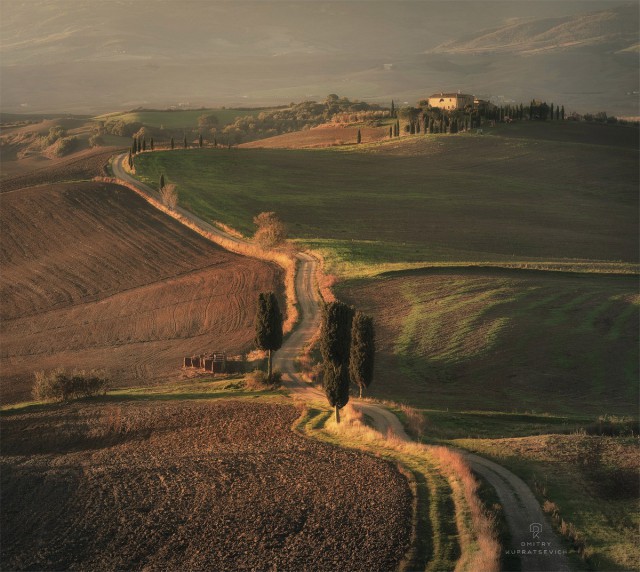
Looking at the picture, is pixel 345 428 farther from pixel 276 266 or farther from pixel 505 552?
pixel 276 266

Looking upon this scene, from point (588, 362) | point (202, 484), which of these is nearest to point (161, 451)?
point (202, 484)

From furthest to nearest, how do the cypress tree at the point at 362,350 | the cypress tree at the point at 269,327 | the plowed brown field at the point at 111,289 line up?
the plowed brown field at the point at 111,289, the cypress tree at the point at 269,327, the cypress tree at the point at 362,350

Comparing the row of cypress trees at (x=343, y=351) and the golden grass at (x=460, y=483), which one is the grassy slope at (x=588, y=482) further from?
the row of cypress trees at (x=343, y=351)

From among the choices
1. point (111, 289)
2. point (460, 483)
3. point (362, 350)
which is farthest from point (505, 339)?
point (111, 289)

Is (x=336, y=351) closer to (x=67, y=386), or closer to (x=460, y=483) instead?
(x=460, y=483)

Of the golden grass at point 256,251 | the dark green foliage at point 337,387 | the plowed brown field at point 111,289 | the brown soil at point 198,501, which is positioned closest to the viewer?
the brown soil at point 198,501

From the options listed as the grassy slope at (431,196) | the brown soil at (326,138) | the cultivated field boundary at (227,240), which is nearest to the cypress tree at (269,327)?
the cultivated field boundary at (227,240)
